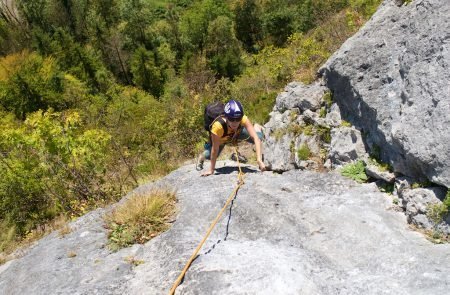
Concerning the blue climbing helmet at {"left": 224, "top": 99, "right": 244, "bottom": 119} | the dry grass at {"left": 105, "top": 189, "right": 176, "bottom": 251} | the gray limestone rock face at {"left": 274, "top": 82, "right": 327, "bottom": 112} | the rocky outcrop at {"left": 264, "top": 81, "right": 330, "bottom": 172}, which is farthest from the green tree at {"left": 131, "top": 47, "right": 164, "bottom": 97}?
the dry grass at {"left": 105, "top": 189, "right": 176, "bottom": 251}

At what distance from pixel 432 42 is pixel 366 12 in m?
7.20

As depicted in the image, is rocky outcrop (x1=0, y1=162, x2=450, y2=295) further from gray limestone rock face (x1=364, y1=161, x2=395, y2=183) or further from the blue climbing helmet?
the blue climbing helmet

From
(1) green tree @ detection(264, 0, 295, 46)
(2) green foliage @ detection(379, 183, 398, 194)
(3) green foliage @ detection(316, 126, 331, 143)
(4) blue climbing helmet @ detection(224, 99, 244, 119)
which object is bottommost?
(2) green foliage @ detection(379, 183, 398, 194)

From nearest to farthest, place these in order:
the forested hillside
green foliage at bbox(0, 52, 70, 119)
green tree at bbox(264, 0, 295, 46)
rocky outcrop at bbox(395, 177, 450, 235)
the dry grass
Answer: rocky outcrop at bbox(395, 177, 450, 235) → the dry grass → the forested hillside → green foliage at bbox(0, 52, 70, 119) → green tree at bbox(264, 0, 295, 46)

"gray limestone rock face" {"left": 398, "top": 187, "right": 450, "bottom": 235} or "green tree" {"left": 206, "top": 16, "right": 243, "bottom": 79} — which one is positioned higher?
"green tree" {"left": 206, "top": 16, "right": 243, "bottom": 79}

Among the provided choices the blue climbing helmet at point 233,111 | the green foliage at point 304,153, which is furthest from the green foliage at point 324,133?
the blue climbing helmet at point 233,111

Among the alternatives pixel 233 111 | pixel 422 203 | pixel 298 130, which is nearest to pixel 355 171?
pixel 422 203

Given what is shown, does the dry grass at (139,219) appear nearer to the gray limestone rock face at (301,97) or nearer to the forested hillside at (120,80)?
the forested hillside at (120,80)

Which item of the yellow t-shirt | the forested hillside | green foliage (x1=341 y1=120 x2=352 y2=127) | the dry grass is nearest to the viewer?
the dry grass

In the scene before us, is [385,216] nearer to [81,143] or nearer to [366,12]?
[81,143]

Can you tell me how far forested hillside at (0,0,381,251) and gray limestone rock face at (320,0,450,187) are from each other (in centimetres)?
247

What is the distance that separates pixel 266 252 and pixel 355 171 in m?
2.38

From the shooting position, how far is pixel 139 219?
19.2ft

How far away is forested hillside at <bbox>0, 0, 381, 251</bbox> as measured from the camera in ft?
32.9
